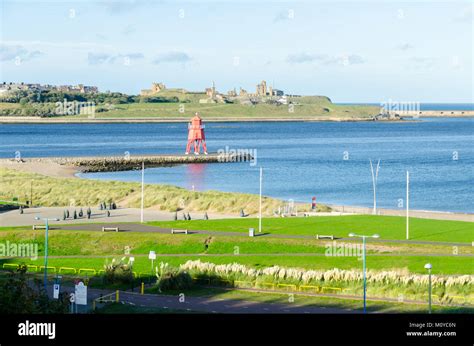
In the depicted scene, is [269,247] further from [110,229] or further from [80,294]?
[80,294]

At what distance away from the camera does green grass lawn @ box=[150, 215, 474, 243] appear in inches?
2003

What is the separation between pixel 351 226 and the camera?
5412 cm

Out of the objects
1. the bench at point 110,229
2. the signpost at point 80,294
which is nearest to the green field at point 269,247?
the bench at point 110,229

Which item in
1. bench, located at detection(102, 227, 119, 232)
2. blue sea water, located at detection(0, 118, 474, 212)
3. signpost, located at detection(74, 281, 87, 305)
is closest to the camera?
signpost, located at detection(74, 281, 87, 305)

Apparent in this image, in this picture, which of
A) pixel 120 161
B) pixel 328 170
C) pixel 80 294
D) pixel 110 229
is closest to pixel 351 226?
pixel 110 229

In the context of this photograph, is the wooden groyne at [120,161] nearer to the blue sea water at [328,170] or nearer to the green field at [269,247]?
the blue sea water at [328,170]

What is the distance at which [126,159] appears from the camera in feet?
415

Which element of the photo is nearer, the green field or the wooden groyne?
the green field

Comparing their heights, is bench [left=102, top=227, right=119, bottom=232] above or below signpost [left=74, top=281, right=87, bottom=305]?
above

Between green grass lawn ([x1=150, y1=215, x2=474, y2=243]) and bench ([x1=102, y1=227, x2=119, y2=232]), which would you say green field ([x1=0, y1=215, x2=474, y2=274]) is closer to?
green grass lawn ([x1=150, y1=215, x2=474, y2=243])

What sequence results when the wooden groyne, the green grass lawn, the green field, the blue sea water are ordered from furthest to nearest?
the wooden groyne, the blue sea water, the green grass lawn, the green field

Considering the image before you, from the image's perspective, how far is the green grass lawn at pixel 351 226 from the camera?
50875mm

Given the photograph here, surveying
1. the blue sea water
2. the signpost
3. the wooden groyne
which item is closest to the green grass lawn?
the blue sea water
